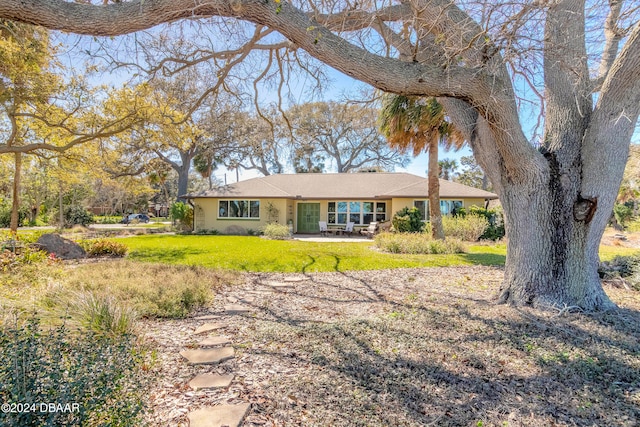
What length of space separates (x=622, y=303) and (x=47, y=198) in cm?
3864

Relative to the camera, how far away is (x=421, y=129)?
40.6 feet

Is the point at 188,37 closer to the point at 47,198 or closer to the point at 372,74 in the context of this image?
the point at 372,74

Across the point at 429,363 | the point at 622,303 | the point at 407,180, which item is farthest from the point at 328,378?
the point at 407,180

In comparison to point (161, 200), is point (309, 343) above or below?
below

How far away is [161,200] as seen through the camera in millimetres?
51438

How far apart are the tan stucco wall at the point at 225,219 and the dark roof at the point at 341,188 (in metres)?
0.66

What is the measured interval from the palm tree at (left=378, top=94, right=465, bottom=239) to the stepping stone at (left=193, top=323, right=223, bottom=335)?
9.67 meters

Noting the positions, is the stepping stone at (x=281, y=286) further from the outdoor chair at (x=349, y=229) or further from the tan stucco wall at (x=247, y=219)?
the outdoor chair at (x=349, y=229)

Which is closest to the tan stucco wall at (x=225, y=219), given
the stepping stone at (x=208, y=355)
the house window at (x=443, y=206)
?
the house window at (x=443, y=206)

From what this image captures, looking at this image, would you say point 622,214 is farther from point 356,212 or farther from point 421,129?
point 421,129

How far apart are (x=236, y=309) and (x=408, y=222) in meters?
12.7

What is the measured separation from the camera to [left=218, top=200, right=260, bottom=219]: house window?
20219mm

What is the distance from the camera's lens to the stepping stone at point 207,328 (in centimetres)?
406

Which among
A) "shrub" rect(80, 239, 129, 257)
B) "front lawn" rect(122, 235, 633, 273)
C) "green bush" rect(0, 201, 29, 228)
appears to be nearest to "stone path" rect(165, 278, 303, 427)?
"front lawn" rect(122, 235, 633, 273)
